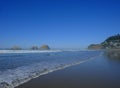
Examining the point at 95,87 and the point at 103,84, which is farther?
the point at 103,84

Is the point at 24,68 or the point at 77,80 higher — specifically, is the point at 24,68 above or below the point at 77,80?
above

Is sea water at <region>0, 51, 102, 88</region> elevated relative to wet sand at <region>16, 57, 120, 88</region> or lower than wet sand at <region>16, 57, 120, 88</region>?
elevated

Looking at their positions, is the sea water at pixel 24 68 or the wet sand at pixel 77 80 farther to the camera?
the sea water at pixel 24 68

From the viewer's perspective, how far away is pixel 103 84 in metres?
9.10

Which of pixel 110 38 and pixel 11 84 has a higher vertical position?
pixel 110 38

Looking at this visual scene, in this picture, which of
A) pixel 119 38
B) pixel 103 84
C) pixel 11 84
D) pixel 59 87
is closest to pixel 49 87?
pixel 59 87

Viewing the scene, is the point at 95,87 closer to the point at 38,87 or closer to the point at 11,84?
the point at 38,87

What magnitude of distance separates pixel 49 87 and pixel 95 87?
217 cm

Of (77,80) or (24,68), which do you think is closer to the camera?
(77,80)

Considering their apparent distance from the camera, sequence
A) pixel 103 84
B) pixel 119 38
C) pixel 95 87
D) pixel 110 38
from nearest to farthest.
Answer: pixel 95 87 → pixel 103 84 → pixel 119 38 → pixel 110 38

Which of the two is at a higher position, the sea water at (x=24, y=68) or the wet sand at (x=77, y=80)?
the sea water at (x=24, y=68)

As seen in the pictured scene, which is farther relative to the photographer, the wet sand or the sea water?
the sea water

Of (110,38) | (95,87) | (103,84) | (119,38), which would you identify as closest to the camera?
(95,87)

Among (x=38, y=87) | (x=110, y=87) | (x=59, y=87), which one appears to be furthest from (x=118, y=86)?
(x=38, y=87)
